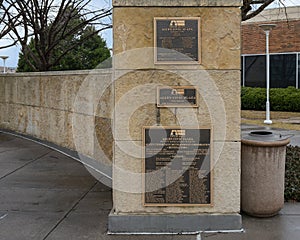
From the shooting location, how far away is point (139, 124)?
180 inches

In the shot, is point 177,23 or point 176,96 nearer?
point 177,23

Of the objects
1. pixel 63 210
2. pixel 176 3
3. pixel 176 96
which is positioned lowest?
pixel 63 210

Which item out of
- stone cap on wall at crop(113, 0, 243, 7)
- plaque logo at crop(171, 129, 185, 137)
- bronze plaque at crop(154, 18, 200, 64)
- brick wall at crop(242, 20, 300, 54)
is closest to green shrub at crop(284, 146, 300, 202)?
plaque logo at crop(171, 129, 185, 137)

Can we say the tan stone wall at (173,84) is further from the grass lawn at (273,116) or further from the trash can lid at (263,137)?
the grass lawn at (273,116)

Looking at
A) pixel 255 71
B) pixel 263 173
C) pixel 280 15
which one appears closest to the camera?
pixel 263 173

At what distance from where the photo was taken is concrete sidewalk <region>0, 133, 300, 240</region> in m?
4.58

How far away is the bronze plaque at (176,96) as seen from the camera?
4.53m

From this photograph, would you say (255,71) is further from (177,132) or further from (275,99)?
(177,132)

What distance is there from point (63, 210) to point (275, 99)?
17100 mm

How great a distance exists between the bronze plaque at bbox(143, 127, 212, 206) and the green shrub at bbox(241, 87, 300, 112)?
653 inches

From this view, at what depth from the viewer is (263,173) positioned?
4.99 metres

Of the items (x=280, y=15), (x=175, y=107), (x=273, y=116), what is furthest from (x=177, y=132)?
(x=280, y=15)

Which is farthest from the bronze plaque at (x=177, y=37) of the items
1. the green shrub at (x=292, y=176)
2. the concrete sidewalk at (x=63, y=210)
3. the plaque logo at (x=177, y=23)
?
the green shrub at (x=292, y=176)

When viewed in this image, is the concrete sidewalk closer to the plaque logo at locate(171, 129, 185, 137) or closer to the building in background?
the plaque logo at locate(171, 129, 185, 137)
